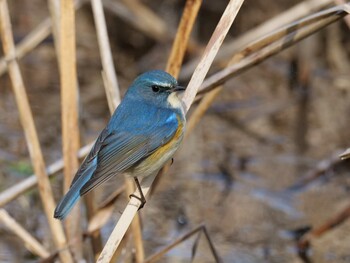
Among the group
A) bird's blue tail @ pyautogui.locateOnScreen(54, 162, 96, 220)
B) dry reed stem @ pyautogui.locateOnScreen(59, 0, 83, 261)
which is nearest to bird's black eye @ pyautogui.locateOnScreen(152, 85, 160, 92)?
dry reed stem @ pyautogui.locateOnScreen(59, 0, 83, 261)

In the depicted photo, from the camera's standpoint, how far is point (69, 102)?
447 cm

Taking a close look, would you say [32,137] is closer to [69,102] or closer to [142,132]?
[69,102]

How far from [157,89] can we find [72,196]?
840 millimetres

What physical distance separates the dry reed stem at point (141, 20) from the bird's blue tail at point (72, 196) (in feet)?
12.6

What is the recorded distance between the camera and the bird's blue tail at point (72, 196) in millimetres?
3725

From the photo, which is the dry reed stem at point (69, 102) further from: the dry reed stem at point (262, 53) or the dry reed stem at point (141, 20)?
the dry reed stem at point (141, 20)

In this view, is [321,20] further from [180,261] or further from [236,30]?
[236,30]

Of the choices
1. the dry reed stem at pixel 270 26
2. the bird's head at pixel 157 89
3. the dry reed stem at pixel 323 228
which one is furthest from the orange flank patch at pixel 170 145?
the dry reed stem at pixel 270 26

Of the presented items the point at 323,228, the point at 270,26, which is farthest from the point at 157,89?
the point at 270,26

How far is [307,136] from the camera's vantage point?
721 centimetres

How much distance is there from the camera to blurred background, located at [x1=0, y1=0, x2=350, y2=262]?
19.0ft

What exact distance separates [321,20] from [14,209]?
113 inches

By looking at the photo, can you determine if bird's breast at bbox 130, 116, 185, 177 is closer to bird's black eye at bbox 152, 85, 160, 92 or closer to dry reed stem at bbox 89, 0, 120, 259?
bird's black eye at bbox 152, 85, 160, 92

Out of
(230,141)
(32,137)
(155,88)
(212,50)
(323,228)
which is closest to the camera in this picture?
(212,50)
